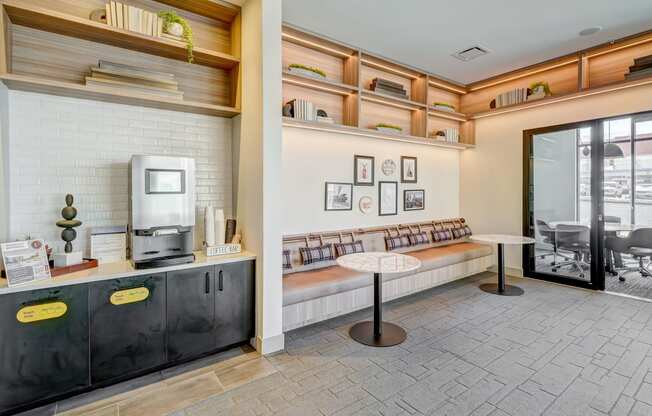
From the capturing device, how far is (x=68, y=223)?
2338 mm

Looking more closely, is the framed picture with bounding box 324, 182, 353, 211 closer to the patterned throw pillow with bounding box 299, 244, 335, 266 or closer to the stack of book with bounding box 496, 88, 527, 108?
the patterned throw pillow with bounding box 299, 244, 335, 266

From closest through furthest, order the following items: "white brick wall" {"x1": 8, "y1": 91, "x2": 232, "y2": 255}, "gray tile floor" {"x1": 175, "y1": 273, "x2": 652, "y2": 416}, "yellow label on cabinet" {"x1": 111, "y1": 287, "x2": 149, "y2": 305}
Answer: "gray tile floor" {"x1": 175, "y1": 273, "x2": 652, "y2": 416}
"yellow label on cabinet" {"x1": 111, "y1": 287, "x2": 149, "y2": 305}
"white brick wall" {"x1": 8, "y1": 91, "x2": 232, "y2": 255}

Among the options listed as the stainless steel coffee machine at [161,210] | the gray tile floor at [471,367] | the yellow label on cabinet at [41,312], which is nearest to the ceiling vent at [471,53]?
the gray tile floor at [471,367]

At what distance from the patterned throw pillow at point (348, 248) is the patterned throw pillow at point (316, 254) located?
13cm

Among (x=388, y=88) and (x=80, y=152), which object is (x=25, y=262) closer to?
(x=80, y=152)

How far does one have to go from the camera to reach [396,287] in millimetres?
3930

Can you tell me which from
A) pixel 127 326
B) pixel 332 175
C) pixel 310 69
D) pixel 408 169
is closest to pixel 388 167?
pixel 408 169

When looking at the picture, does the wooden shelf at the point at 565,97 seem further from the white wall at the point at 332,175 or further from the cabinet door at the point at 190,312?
the cabinet door at the point at 190,312

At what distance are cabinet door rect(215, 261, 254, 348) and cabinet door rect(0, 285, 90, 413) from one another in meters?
0.90

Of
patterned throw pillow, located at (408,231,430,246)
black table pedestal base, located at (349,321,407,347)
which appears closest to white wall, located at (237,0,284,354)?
black table pedestal base, located at (349,321,407,347)

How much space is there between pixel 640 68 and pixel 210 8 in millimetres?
4960

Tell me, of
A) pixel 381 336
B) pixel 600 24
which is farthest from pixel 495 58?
pixel 381 336

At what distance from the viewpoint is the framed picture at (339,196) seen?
13.9ft

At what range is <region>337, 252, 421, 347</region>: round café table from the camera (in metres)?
2.92
